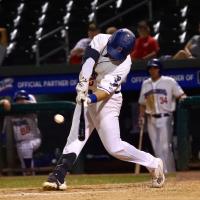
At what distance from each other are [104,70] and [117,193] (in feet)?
4.17

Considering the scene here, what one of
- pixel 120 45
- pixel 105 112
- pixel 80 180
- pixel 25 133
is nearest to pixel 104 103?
pixel 105 112

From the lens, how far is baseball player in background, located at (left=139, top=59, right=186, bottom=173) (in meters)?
11.6

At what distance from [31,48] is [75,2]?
58.4 inches

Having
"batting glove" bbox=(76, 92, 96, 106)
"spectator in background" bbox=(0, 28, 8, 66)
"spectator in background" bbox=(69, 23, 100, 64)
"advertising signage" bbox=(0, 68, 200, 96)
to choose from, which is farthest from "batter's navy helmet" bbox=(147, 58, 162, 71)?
"batting glove" bbox=(76, 92, 96, 106)

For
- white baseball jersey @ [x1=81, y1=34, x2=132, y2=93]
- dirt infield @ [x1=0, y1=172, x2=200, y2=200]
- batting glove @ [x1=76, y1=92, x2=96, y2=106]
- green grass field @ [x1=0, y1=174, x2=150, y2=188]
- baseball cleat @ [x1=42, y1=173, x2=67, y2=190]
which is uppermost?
white baseball jersey @ [x1=81, y1=34, x2=132, y2=93]

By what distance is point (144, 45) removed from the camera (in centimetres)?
1262

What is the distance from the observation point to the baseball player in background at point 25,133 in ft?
38.1

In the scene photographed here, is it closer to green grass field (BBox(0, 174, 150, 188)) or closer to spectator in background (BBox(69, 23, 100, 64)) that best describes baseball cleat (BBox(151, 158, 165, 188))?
green grass field (BBox(0, 174, 150, 188))

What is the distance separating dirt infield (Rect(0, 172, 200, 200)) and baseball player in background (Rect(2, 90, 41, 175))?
3.27 m

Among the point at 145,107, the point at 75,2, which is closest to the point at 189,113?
the point at 145,107

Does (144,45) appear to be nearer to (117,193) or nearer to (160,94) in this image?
(160,94)

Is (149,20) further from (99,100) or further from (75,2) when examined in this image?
(99,100)

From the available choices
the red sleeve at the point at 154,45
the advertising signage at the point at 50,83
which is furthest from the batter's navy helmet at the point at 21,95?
the red sleeve at the point at 154,45

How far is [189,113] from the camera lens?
11547mm
